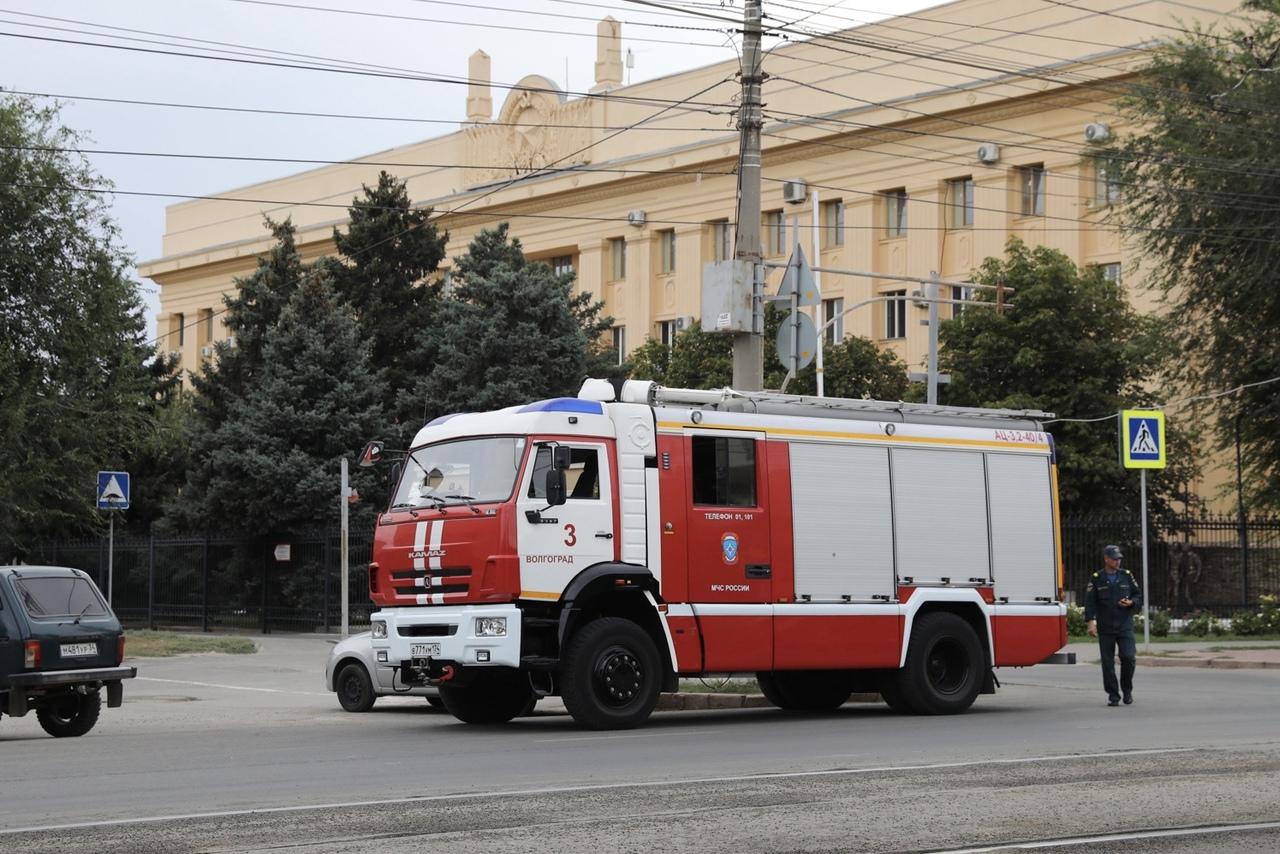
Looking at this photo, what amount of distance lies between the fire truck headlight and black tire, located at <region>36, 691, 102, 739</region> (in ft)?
13.5

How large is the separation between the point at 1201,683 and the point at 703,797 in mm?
13867

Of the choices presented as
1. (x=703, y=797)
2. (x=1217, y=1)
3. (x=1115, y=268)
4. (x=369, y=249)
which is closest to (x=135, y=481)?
(x=369, y=249)

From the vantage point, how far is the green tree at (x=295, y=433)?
41.7 meters

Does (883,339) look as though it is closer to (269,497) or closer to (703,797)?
(269,497)

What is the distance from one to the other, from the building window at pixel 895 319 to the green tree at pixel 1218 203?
2132cm

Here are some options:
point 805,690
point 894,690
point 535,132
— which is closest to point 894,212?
point 535,132

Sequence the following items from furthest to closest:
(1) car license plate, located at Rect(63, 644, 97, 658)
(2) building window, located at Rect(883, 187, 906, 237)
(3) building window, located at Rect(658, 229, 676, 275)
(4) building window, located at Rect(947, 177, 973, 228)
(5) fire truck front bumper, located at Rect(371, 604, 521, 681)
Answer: (3) building window, located at Rect(658, 229, 676, 275), (2) building window, located at Rect(883, 187, 906, 237), (4) building window, located at Rect(947, 177, 973, 228), (1) car license plate, located at Rect(63, 644, 97, 658), (5) fire truck front bumper, located at Rect(371, 604, 521, 681)

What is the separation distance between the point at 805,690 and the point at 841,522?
2294mm

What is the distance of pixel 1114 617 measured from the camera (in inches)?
762

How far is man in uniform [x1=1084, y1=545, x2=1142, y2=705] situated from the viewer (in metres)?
19.1

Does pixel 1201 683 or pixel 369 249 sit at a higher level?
pixel 369 249

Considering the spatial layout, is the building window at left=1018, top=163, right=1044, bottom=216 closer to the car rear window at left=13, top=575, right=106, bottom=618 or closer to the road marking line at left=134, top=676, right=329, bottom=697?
the road marking line at left=134, top=676, right=329, bottom=697

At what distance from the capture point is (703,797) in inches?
427

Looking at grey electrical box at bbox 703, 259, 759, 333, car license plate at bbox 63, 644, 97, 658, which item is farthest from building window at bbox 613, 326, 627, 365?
car license plate at bbox 63, 644, 97, 658
